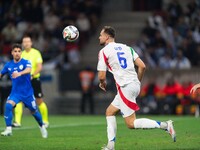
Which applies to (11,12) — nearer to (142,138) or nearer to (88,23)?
(88,23)

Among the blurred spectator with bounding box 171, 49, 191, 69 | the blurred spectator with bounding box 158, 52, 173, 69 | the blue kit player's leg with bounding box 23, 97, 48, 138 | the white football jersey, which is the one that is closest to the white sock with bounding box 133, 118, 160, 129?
the white football jersey

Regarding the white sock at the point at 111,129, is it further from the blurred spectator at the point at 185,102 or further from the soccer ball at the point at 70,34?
the blurred spectator at the point at 185,102

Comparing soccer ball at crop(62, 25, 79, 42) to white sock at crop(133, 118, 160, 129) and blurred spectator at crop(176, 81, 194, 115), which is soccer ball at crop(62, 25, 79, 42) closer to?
white sock at crop(133, 118, 160, 129)

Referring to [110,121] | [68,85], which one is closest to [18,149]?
[110,121]

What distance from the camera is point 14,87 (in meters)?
18.0

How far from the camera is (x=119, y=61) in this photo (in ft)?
46.0

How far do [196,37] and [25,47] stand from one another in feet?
39.2

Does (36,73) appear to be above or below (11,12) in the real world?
below

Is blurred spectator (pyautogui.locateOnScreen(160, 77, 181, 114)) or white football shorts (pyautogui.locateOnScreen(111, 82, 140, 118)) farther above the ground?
white football shorts (pyautogui.locateOnScreen(111, 82, 140, 118))

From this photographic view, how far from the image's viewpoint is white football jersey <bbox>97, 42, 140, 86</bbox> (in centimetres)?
1395

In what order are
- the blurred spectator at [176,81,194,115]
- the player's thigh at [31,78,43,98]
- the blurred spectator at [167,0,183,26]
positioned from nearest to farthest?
the player's thigh at [31,78,43,98]
the blurred spectator at [176,81,194,115]
the blurred spectator at [167,0,183,26]

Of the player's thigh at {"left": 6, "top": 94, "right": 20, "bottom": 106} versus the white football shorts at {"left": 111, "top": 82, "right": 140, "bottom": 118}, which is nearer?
the white football shorts at {"left": 111, "top": 82, "right": 140, "bottom": 118}

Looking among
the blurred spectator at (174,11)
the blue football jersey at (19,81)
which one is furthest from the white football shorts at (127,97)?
the blurred spectator at (174,11)

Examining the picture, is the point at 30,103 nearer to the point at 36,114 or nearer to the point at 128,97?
the point at 36,114
